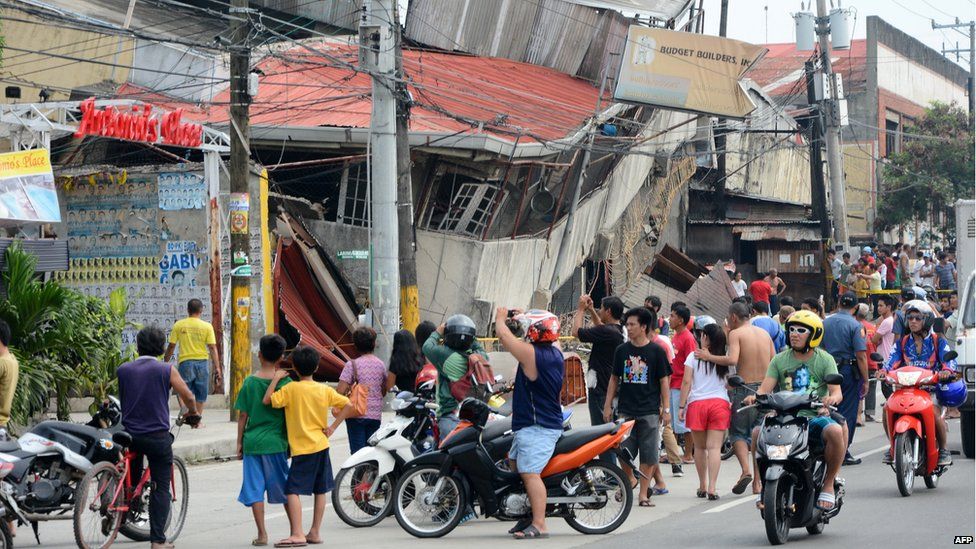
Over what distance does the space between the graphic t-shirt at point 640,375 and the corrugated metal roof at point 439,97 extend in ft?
38.7

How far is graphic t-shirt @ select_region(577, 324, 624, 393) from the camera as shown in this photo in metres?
12.1

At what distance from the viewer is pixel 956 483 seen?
12352 millimetres

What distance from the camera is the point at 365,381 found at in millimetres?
11398

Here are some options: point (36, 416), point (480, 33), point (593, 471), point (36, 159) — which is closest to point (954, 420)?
point (593, 471)

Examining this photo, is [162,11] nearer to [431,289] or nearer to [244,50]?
[431,289]

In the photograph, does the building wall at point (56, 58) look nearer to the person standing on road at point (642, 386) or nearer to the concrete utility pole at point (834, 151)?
the concrete utility pole at point (834, 151)

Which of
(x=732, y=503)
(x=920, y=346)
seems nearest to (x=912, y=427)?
(x=732, y=503)

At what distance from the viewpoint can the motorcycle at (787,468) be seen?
30.0 ft

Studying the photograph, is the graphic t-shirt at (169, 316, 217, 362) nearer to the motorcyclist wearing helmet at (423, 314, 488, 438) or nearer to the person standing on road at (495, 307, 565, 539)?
the motorcyclist wearing helmet at (423, 314, 488, 438)

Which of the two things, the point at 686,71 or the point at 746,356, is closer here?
the point at 746,356

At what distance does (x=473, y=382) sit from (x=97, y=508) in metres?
3.30

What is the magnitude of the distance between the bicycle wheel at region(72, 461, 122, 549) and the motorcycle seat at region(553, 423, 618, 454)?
10.3 ft

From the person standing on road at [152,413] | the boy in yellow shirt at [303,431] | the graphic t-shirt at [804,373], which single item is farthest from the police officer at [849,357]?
the person standing on road at [152,413]

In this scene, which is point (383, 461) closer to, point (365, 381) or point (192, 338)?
point (365, 381)
